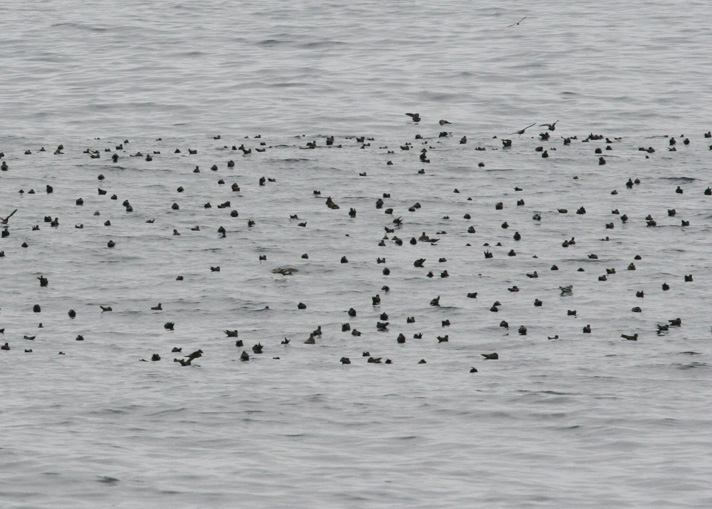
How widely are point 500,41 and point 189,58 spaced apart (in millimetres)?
17794

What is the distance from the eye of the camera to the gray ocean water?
20.4m

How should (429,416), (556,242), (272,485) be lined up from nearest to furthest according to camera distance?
(272,485)
(429,416)
(556,242)

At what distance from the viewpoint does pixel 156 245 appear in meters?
34.9

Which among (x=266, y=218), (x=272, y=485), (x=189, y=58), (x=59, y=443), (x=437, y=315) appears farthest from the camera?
(x=189, y=58)

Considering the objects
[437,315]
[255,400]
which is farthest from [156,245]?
[255,400]

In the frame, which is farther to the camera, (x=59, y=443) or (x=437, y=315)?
(x=437, y=315)

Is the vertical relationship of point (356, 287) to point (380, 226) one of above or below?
below

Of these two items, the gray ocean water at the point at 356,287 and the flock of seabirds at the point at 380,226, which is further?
the flock of seabirds at the point at 380,226

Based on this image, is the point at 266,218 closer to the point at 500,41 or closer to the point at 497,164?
the point at 497,164

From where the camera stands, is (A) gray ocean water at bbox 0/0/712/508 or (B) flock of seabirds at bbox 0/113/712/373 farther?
(B) flock of seabirds at bbox 0/113/712/373

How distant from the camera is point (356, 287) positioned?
102 feet

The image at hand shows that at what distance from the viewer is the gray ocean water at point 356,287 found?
20359 millimetres

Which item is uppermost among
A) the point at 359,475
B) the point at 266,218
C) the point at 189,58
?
the point at 189,58

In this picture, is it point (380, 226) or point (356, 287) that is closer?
point (356, 287)
